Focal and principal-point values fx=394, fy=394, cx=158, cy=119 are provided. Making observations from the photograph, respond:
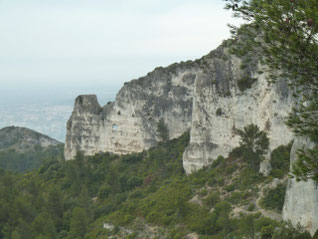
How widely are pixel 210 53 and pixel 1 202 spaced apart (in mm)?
32620

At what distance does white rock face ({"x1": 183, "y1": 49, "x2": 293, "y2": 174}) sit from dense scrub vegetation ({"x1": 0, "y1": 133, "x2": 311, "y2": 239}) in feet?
7.43

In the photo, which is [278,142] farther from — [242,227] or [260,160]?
[242,227]

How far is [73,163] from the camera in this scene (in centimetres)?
6481

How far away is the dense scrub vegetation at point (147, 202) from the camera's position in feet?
109

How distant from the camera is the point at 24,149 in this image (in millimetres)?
121000

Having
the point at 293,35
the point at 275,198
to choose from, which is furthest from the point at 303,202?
the point at 293,35

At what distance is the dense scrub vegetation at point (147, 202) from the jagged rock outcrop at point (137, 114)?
9.02 feet

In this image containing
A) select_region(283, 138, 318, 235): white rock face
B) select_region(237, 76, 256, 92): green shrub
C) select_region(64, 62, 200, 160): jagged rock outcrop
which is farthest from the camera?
select_region(64, 62, 200, 160): jagged rock outcrop

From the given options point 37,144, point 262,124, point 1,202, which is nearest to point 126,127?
point 1,202

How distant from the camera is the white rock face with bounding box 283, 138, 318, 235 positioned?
2100 centimetres

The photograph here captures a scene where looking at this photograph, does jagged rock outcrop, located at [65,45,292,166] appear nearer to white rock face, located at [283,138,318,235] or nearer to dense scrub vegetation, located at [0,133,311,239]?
dense scrub vegetation, located at [0,133,311,239]

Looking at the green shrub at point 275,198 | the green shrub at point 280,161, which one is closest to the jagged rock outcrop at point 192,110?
the green shrub at point 280,161

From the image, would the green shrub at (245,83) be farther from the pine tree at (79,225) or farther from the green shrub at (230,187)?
the pine tree at (79,225)

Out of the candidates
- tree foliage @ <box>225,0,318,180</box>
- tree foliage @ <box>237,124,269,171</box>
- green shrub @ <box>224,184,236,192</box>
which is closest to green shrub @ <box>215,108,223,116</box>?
tree foliage @ <box>237,124,269,171</box>
